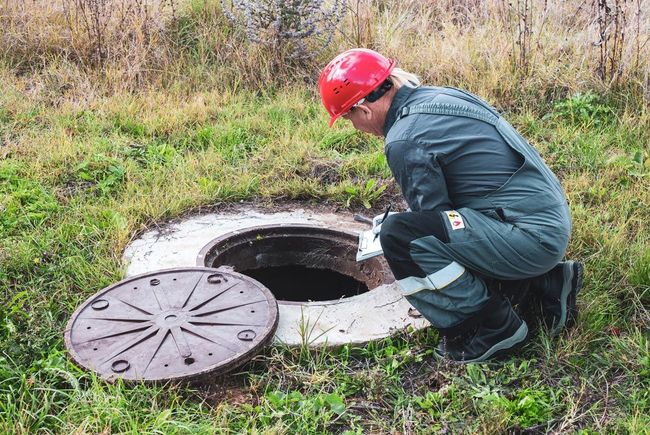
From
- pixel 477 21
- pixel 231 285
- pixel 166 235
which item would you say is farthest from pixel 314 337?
pixel 477 21

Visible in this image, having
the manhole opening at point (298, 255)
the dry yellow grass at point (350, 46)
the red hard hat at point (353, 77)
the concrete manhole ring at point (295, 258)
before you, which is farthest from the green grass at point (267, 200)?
the red hard hat at point (353, 77)

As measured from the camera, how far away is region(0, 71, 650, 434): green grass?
3.04m

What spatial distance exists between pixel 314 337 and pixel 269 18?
3.80 m

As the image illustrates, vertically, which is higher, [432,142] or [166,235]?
[432,142]

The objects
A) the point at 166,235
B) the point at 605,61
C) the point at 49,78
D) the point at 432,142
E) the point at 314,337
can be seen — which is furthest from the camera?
the point at 49,78

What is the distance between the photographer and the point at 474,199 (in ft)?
10.8

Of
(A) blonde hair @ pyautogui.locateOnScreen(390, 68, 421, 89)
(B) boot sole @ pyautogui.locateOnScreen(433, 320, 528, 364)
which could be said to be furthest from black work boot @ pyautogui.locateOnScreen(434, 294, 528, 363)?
(A) blonde hair @ pyautogui.locateOnScreen(390, 68, 421, 89)

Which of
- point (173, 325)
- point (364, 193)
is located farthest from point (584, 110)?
point (173, 325)

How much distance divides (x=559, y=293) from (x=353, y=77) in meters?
1.39

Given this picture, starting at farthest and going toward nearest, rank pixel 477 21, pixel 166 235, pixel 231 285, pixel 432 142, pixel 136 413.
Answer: pixel 477 21 < pixel 166 235 < pixel 231 285 < pixel 432 142 < pixel 136 413

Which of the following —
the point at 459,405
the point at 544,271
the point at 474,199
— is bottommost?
the point at 459,405

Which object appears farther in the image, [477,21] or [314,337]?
[477,21]

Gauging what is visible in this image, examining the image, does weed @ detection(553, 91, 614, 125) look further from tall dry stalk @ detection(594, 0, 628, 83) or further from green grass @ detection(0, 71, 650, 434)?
tall dry stalk @ detection(594, 0, 628, 83)

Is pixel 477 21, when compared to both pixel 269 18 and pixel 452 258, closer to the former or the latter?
pixel 269 18
